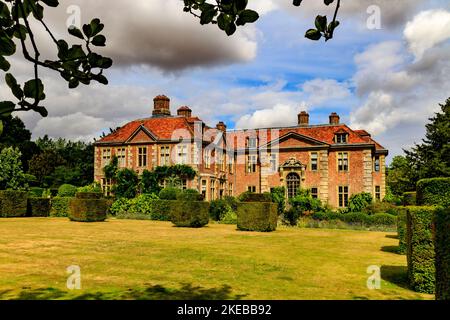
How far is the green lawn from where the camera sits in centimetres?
801

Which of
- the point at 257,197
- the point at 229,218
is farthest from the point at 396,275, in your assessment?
the point at 229,218

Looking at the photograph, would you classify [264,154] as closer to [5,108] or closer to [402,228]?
[402,228]

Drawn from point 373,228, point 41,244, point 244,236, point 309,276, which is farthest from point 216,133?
point 309,276

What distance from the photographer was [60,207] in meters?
32.5

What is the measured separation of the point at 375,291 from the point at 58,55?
327 inches

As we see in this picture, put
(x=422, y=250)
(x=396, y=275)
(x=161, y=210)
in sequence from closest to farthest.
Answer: (x=422, y=250)
(x=396, y=275)
(x=161, y=210)

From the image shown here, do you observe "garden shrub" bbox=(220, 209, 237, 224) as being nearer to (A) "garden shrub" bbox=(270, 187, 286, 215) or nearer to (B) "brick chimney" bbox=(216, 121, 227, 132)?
(A) "garden shrub" bbox=(270, 187, 286, 215)

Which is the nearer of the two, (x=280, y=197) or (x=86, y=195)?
(x=86, y=195)

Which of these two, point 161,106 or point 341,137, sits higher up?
point 161,106

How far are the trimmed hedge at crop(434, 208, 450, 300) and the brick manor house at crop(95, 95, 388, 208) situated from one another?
27990 millimetres

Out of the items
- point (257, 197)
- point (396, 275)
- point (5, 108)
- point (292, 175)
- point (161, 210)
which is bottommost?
point (396, 275)

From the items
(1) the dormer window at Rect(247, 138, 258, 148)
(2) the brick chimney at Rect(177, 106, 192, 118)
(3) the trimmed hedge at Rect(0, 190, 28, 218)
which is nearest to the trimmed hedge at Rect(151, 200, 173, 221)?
(3) the trimmed hedge at Rect(0, 190, 28, 218)

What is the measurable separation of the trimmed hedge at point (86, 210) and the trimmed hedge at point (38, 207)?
710 centimetres

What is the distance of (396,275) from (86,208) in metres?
21.1
